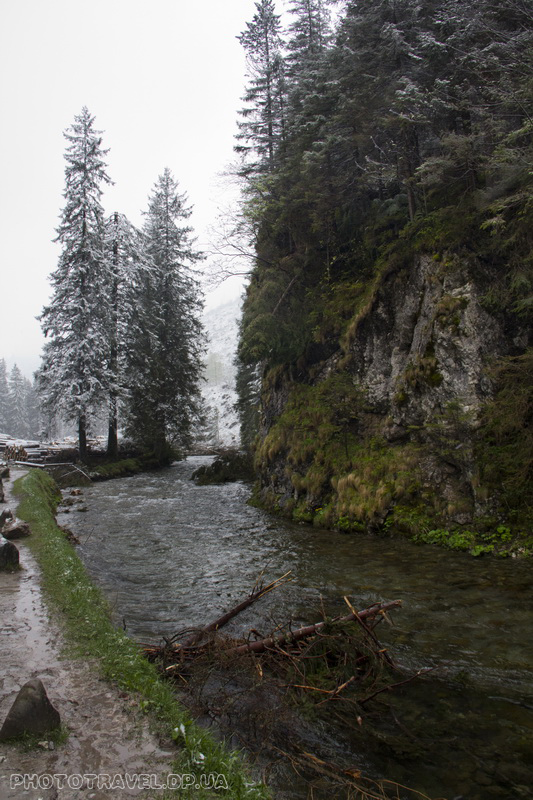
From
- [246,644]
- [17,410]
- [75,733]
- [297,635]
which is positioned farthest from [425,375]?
[17,410]

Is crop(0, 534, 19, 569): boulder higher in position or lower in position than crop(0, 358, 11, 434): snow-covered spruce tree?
lower

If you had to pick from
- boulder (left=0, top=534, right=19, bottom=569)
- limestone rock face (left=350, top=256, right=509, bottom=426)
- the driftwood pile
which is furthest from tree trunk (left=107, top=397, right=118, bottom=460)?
the driftwood pile

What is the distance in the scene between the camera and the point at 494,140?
12.4m

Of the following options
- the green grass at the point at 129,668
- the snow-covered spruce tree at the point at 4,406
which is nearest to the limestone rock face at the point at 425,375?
the green grass at the point at 129,668

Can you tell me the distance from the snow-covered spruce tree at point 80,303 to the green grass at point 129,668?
1851 cm

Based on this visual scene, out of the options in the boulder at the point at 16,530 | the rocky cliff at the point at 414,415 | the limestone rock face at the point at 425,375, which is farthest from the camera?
the limestone rock face at the point at 425,375

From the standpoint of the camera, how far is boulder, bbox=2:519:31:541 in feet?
35.0

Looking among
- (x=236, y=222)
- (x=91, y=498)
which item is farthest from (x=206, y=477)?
(x=236, y=222)

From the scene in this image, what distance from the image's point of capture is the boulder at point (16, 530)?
35.0 ft

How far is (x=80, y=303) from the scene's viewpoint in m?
27.7

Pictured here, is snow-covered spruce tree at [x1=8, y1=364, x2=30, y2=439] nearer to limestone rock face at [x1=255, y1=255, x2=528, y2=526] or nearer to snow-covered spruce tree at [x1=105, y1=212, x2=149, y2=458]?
snow-covered spruce tree at [x1=105, y1=212, x2=149, y2=458]

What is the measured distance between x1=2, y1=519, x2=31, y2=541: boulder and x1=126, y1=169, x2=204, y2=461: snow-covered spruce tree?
18.6 metres

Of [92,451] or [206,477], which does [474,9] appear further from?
[92,451]

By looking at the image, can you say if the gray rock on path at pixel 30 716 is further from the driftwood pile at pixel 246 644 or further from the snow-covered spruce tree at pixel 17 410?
the snow-covered spruce tree at pixel 17 410
